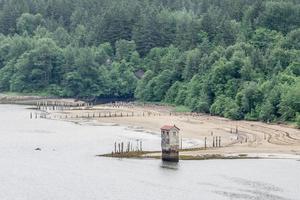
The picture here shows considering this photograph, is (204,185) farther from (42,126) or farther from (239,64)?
(239,64)

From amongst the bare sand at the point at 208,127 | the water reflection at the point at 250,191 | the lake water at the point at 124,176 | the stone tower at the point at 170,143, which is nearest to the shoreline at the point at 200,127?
the bare sand at the point at 208,127

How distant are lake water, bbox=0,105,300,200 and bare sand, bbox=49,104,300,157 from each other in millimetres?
8255

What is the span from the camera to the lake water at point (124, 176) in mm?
Answer: 78938

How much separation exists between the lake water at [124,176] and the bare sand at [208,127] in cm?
825

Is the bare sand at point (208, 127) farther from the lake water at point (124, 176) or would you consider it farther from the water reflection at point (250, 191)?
the water reflection at point (250, 191)

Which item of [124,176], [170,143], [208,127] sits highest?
[208,127]

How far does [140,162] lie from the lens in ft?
314

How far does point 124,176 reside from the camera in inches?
3440

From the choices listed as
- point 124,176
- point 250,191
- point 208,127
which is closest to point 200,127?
point 208,127

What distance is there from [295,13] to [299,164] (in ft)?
320

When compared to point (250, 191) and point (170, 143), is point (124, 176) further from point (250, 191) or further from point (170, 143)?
point (250, 191)

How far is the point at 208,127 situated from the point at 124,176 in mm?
45743

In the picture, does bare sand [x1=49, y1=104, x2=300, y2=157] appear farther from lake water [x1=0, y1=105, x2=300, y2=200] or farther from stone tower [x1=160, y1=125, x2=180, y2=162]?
lake water [x1=0, y1=105, x2=300, y2=200]

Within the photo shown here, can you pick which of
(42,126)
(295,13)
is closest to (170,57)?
(295,13)
